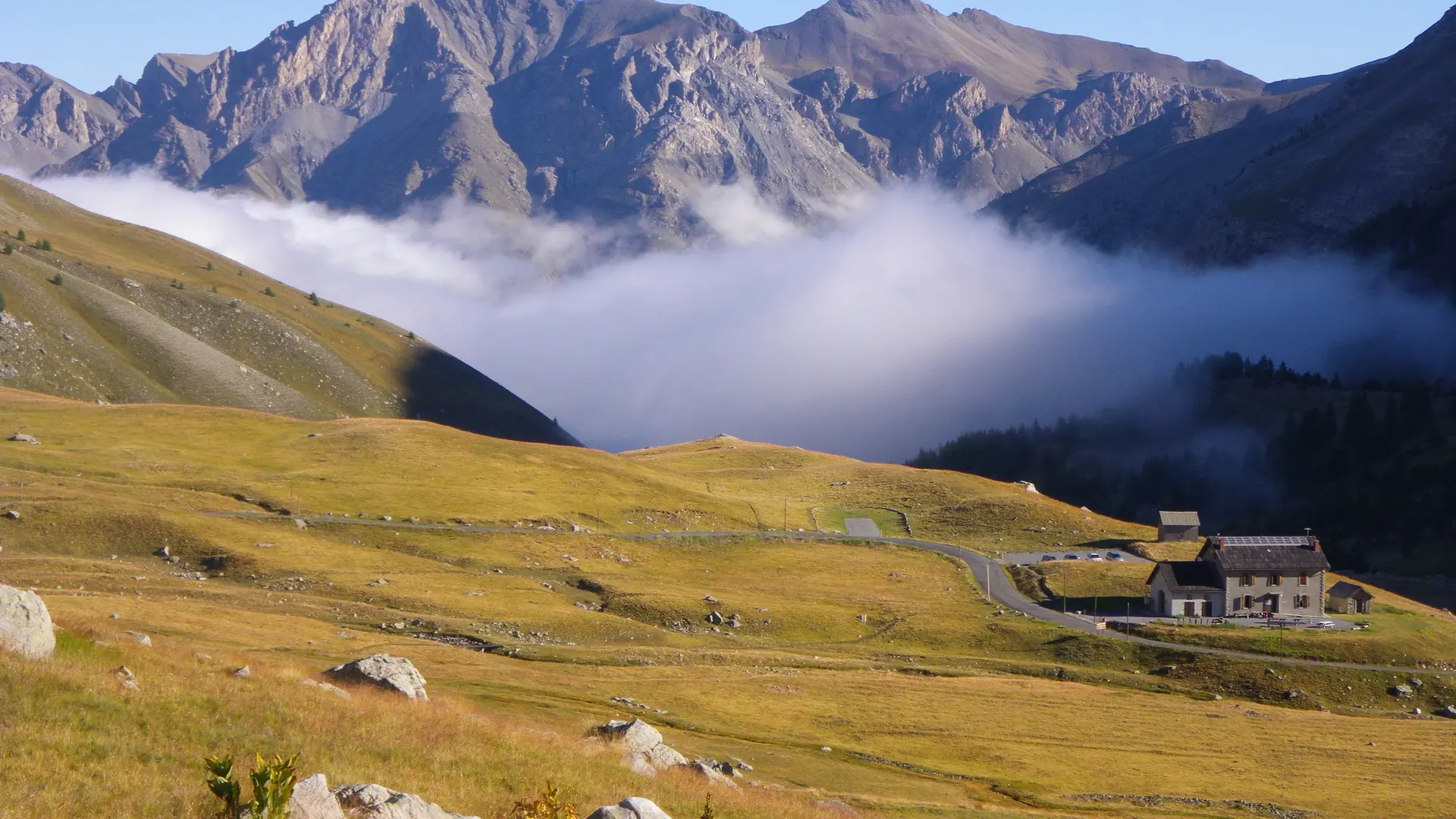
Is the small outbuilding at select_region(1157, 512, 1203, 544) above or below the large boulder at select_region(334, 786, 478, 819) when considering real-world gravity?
above

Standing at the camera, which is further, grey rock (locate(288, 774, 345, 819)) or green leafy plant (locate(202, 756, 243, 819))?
grey rock (locate(288, 774, 345, 819))

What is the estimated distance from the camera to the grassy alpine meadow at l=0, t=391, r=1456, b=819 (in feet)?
110

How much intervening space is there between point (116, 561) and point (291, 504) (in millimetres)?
27703

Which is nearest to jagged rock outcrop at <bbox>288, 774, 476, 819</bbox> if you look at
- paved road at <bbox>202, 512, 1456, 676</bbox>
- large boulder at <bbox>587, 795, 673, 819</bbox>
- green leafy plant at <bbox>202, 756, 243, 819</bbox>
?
green leafy plant at <bbox>202, 756, 243, 819</bbox>

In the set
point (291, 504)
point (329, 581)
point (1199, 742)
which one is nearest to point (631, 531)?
point (291, 504)

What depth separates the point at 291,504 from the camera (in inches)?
4786

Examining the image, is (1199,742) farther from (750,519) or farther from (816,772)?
(750,519)

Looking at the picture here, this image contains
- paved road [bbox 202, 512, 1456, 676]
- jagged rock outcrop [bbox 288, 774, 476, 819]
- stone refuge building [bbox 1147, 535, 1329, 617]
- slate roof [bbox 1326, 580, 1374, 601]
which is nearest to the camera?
jagged rock outcrop [bbox 288, 774, 476, 819]

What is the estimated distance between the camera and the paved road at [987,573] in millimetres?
100188

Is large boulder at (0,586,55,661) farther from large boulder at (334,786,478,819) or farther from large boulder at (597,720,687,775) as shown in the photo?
large boulder at (597,720,687,775)

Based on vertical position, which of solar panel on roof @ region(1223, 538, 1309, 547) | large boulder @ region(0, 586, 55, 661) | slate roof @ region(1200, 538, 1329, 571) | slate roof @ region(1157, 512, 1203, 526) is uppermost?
slate roof @ region(1157, 512, 1203, 526)

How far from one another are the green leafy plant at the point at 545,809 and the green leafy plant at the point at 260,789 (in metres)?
5.42

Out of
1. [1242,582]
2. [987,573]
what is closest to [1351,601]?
[1242,582]

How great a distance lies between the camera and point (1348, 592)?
11919 centimetres
